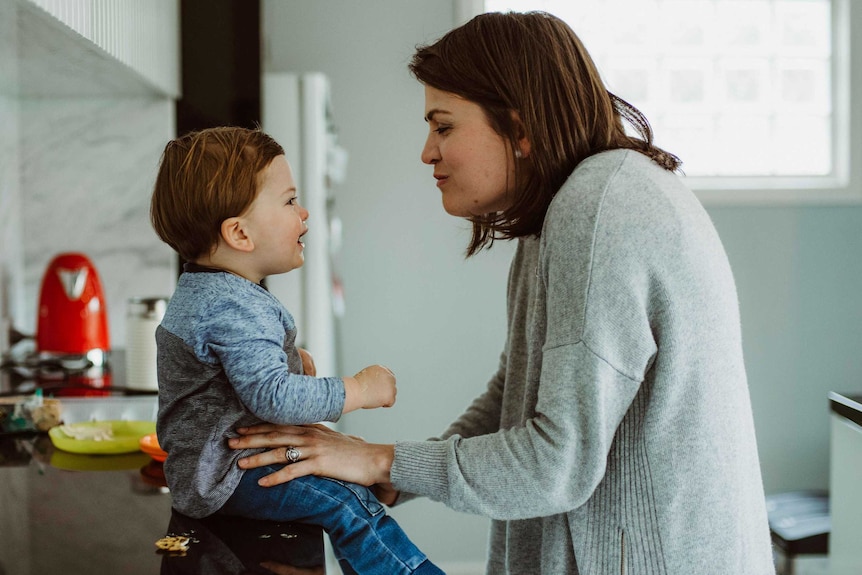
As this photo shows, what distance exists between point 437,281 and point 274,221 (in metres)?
2.43

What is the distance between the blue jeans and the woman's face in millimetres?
426

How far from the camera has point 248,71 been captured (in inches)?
86.7

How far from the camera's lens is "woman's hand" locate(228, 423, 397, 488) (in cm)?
101

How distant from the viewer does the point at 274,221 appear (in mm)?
1065

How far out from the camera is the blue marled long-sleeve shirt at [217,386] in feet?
3.17

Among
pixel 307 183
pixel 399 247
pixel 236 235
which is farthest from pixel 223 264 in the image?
pixel 399 247

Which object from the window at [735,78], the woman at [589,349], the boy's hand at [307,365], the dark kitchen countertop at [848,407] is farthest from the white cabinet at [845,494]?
the window at [735,78]

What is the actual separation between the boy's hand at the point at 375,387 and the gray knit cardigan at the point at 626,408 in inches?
2.5

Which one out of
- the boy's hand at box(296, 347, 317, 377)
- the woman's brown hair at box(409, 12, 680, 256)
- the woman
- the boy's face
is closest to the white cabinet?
the woman

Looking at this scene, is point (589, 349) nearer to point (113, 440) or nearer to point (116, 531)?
point (116, 531)

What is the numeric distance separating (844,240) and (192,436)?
3.31 m

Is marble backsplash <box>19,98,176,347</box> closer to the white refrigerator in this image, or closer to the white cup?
the white refrigerator

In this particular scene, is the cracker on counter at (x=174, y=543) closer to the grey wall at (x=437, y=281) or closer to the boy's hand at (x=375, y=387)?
the boy's hand at (x=375, y=387)

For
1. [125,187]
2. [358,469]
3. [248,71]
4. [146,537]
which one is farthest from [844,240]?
[146,537]
